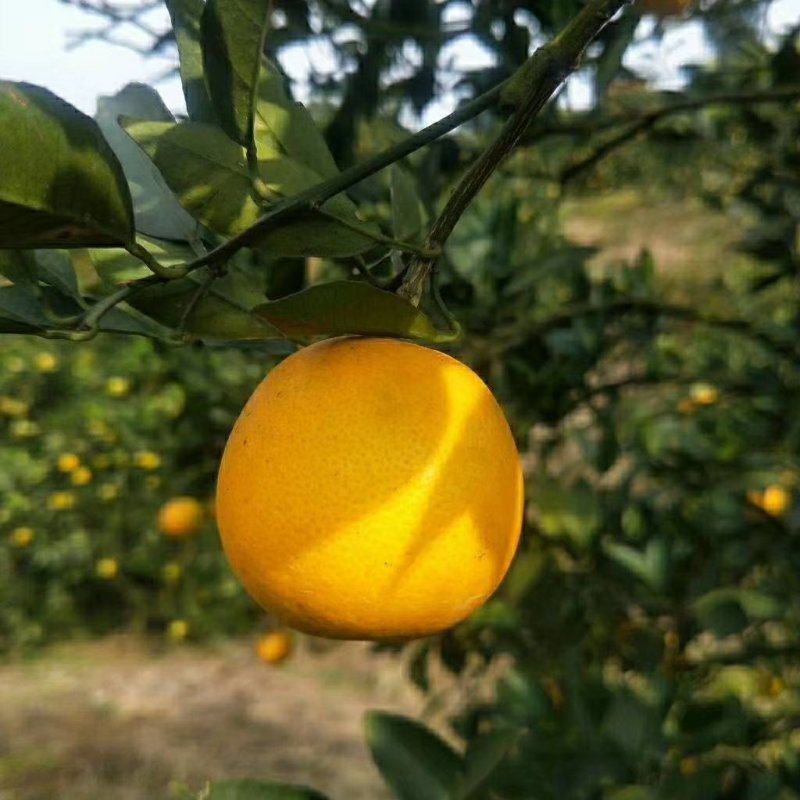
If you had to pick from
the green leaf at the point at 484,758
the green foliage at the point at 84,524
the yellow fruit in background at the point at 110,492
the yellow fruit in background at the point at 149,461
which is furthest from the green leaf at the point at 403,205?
the yellow fruit in background at the point at 110,492

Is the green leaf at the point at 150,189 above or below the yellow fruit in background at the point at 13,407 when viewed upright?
above

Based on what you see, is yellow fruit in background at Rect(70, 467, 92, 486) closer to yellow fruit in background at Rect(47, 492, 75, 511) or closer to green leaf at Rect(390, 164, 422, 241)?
yellow fruit in background at Rect(47, 492, 75, 511)

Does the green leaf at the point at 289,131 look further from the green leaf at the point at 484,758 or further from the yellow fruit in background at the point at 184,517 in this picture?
the yellow fruit in background at the point at 184,517

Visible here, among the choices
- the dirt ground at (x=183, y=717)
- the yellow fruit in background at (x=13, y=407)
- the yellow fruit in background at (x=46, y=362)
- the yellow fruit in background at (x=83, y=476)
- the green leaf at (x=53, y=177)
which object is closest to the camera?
the green leaf at (x=53, y=177)

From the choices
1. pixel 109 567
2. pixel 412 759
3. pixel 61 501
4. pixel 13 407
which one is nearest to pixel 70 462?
pixel 61 501

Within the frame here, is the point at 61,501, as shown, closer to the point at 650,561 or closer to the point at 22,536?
the point at 22,536

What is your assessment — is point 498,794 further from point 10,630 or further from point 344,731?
point 10,630

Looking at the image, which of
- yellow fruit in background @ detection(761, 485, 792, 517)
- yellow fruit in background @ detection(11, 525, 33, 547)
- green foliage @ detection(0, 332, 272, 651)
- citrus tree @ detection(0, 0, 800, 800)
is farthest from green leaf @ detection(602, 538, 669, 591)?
yellow fruit in background @ detection(11, 525, 33, 547)
